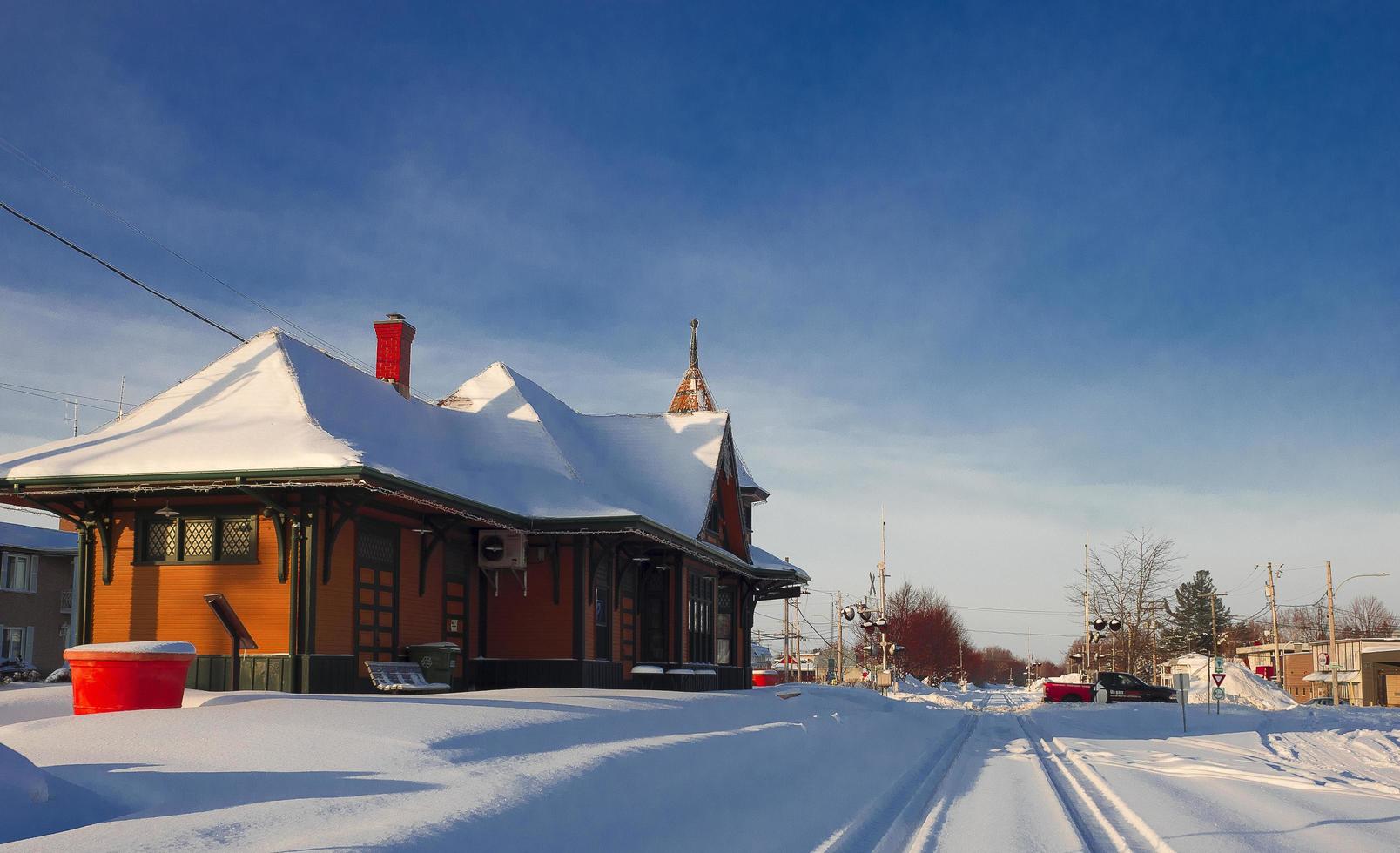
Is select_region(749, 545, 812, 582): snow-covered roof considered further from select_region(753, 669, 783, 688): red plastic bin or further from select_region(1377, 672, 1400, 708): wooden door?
select_region(1377, 672, 1400, 708): wooden door

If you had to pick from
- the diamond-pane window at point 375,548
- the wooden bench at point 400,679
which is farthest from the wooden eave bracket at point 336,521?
the wooden bench at point 400,679

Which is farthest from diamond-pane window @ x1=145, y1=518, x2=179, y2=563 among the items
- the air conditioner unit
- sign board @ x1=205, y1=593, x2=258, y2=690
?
the air conditioner unit

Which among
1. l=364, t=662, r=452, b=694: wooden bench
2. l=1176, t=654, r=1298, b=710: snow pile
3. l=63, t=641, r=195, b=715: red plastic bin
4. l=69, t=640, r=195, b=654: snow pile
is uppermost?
l=69, t=640, r=195, b=654: snow pile

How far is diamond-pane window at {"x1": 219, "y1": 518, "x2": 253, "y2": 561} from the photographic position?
17625 mm

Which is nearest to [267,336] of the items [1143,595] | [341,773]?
[341,773]

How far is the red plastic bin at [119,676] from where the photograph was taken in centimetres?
1209

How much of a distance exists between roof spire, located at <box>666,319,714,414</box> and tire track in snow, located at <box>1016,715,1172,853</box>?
24.9 meters

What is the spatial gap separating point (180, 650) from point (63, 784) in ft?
18.2

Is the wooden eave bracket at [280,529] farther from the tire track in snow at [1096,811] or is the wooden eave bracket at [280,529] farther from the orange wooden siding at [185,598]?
the tire track in snow at [1096,811]

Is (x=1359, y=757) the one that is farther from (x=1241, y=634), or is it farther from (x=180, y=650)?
(x=1241, y=634)

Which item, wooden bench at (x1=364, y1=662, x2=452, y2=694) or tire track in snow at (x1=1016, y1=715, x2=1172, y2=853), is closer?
tire track in snow at (x1=1016, y1=715, x2=1172, y2=853)

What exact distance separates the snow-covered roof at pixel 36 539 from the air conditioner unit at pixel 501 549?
3393cm

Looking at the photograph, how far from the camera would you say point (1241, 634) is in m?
130

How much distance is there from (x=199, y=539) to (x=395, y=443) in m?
3.89
